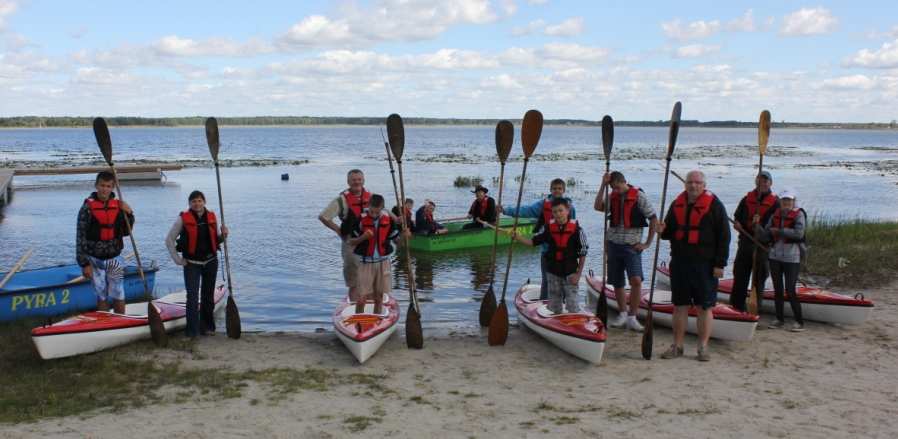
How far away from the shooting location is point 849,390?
6.41 metres

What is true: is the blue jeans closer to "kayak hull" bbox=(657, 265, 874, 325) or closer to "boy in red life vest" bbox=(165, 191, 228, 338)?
"boy in red life vest" bbox=(165, 191, 228, 338)

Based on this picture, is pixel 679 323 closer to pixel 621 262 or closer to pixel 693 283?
pixel 693 283

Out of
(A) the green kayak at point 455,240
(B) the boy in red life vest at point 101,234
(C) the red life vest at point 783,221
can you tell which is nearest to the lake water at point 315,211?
(A) the green kayak at point 455,240

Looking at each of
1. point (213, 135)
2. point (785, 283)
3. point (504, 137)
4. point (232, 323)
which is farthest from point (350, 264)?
point (785, 283)

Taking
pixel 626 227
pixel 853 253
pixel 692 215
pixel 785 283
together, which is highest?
pixel 692 215

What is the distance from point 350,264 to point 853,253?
901 cm

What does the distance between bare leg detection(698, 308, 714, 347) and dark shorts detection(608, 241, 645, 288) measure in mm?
907

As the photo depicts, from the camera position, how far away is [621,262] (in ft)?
26.7

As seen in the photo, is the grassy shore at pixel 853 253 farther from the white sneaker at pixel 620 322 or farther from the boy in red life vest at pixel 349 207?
the boy in red life vest at pixel 349 207

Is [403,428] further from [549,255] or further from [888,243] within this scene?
[888,243]

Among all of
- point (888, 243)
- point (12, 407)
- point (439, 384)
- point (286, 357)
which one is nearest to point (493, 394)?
point (439, 384)

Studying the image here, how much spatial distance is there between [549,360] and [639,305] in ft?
5.98

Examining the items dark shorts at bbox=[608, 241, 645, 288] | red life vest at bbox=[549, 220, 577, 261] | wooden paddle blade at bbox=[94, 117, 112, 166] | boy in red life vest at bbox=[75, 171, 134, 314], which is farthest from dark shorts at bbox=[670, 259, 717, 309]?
wooden paddle blade at bbox=[94, 117, 112, 166]

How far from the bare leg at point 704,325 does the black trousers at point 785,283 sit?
5.09 ft
